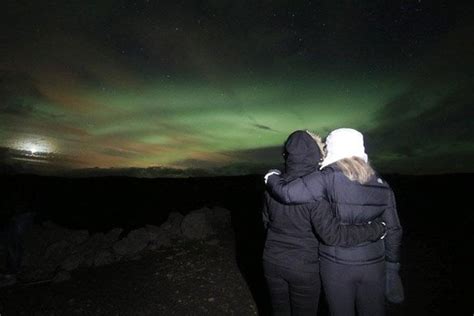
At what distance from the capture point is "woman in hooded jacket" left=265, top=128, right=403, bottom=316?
2615 mm

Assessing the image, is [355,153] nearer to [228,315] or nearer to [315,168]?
[315,168]

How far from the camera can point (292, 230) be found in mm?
2902

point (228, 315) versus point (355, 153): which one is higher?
point (355, 153)

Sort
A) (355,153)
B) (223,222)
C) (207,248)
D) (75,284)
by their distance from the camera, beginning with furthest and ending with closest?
(223,222) < (207,248) < (75,284) < (355,153)

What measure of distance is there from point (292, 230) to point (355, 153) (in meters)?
0.90

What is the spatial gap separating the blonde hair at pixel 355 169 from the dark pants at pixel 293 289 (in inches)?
37.3

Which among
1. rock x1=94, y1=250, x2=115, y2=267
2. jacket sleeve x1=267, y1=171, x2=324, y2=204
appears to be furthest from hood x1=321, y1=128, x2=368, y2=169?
rock x1=94, y1=250, x2=115, y2=267

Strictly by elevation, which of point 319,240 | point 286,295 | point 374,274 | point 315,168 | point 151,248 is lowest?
point 151,248

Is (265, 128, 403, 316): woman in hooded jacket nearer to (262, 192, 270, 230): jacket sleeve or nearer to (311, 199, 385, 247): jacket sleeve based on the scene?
(311, 199, 385, 247): jacket sleeve

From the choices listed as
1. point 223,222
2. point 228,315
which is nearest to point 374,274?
point 228,315

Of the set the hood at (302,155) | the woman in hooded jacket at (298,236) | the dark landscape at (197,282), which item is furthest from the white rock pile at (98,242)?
the hood at (302,155)

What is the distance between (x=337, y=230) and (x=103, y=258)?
721 centimetres

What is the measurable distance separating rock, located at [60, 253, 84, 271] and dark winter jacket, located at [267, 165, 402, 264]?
278 inches

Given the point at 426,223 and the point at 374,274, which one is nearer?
the point at 374,274
